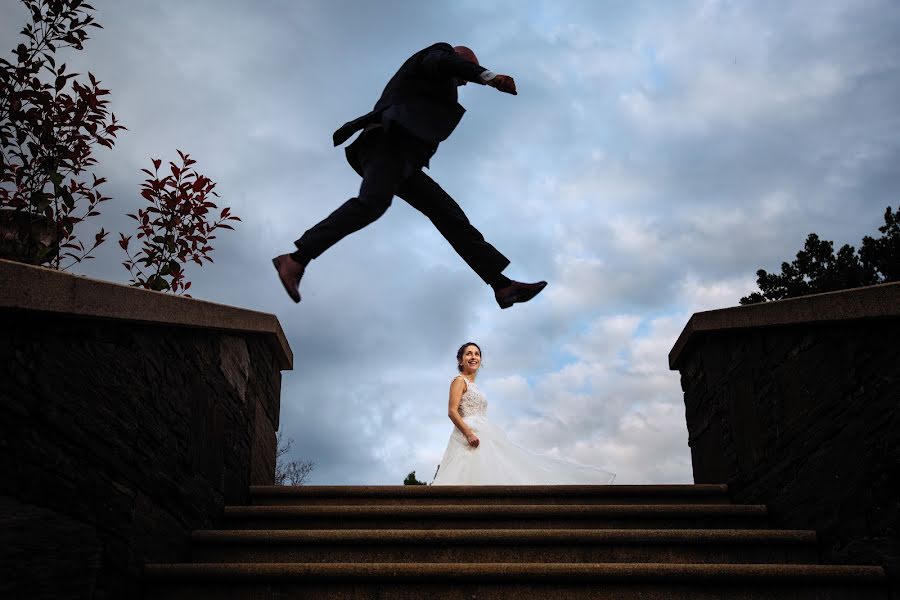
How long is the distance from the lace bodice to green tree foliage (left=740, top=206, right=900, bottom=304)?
12227 mm

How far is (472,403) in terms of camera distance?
657cm

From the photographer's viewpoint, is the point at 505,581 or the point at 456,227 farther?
the point at 456,227

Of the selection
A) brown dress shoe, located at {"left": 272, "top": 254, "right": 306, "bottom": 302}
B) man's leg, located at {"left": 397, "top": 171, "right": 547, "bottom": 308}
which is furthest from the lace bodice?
brown dress shoe, located at {"left": 272, "top": 254, "right": 306, "bottom": 302}

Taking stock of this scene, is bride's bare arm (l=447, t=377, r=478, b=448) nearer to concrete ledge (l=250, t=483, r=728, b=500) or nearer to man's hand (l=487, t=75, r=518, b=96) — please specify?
concrete ledge (l=250, t=483, r=728, b=500)

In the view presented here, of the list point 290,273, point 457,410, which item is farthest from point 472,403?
point 290,273

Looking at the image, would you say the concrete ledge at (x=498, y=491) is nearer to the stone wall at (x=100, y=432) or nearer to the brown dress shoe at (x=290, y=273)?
the stone wall at (x=100, y=432)

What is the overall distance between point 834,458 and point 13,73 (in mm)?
4614

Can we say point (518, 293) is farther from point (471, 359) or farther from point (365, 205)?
point (471, 359)

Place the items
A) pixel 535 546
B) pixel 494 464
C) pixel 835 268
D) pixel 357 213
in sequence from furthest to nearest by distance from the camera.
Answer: pixel 835 268, pixel 494 464, pixel 357 213, pixel 535 546

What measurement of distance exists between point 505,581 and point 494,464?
3.07m

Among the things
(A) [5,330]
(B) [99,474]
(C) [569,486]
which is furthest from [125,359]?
(C) [569,486]

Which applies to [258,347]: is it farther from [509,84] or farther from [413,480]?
[413,480]

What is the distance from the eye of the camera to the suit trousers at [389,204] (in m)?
3.97

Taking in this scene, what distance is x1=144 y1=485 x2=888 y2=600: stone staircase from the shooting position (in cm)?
300
